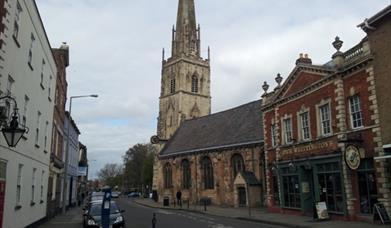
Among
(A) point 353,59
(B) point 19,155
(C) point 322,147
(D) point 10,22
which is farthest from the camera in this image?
(C) point 322,147

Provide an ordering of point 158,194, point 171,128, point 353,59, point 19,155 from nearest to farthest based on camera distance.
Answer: point 19,155 < point 353,59 < point 158,194 < point 171,128

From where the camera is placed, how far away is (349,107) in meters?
21.9

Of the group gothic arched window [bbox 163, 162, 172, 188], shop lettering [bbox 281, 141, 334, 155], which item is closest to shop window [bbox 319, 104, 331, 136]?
shop lettering [bbox 281, 141, 334, 155]

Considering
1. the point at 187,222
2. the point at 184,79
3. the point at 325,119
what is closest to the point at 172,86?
the point at 184,79

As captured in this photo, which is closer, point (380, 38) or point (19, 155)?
point (19, 155)

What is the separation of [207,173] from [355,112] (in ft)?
103

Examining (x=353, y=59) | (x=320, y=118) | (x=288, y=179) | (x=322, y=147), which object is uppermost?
(x=353, y=59)

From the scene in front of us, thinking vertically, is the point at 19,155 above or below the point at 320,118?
below

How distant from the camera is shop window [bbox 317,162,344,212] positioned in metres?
22.3

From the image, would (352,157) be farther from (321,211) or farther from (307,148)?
(307,148)

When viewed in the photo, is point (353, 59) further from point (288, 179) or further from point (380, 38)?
A: point (288, 179)

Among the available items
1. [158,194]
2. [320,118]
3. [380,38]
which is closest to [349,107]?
[320,118]

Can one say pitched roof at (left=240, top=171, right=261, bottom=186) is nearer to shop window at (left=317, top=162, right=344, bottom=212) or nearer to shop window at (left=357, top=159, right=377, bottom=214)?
shop window at (left=317, top=162, right=344, bottom=212)

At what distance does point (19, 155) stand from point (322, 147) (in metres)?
16.9
